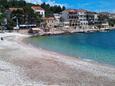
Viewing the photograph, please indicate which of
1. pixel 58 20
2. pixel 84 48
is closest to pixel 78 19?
pixel 58 20

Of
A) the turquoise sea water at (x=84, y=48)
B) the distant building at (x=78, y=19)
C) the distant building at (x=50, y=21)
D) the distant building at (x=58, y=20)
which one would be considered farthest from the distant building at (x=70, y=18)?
the turquoise sea water at (x=84, y=48)

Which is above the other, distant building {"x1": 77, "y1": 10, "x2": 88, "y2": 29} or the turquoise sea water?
the turquoise sea water

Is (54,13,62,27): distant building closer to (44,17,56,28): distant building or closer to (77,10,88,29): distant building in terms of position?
(44,17,56,28): distant building

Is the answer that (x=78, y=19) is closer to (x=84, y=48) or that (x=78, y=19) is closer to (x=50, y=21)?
(x=50, y=21)

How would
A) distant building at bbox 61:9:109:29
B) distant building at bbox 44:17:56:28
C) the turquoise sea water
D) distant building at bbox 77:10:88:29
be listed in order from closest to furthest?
the turquoise sea water → distant building at bbox 44:17:56:28 → distant building at bbox 61:9:109:29 → distant building at bbox 77:10:88:29

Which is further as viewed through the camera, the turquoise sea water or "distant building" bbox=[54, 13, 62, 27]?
"distant building" bbox=[54, 13, 62, 27]

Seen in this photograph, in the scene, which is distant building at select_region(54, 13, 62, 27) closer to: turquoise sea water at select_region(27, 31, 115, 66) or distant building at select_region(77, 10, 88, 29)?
distant building at select_region(77, 10, 88, 29)

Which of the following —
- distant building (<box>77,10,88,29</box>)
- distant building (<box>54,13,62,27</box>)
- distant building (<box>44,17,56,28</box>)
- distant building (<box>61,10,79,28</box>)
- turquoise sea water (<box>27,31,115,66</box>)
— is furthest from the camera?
distant building (<box>77,10,88,29</box>)

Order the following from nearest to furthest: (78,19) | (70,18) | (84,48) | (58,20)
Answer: (84,48) → (70,18) → (78,19) → (58,20)

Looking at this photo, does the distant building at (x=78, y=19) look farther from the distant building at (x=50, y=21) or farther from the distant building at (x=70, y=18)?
the distant building at (x=50, y=21)

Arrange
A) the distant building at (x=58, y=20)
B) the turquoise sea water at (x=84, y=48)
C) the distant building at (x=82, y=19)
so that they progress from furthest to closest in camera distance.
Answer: the distant building at (x=82, y=19)
the distant building at (x=58, y=20)
the turquoise sea water at (x=84, y=48)

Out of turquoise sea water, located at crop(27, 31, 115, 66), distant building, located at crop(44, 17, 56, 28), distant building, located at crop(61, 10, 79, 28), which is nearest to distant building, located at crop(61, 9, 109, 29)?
distant building, located at crop(61, 10, 79, 28)

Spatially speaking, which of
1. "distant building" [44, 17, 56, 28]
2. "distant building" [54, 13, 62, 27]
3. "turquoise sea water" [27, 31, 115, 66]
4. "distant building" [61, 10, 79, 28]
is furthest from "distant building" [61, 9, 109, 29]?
"turquoise sea water" [27, 31, 115, 66]

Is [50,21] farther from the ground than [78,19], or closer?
farther from the ground
